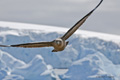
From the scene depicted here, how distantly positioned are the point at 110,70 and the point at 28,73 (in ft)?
62.5

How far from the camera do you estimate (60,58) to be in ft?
259

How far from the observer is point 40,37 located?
81312 mm

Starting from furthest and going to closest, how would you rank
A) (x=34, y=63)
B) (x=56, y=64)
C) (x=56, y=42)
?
(x=56, y=64) → (x=34, y=63) → (x=56, y=42)

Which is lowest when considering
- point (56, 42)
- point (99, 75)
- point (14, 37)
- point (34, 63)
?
point (56, 42)

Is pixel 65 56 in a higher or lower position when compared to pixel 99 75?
higher

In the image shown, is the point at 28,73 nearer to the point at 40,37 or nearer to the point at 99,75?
the point at 40,37

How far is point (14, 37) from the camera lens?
75625 millimetres

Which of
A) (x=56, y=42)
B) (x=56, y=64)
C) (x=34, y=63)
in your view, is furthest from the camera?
(x=56, y=64)

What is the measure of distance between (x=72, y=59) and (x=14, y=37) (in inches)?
615

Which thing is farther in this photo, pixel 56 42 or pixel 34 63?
pixel 34 63

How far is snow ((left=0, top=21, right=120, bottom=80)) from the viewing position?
3002 inches

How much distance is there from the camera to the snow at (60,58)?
250ft

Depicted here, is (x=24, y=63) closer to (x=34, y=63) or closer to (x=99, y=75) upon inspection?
(x=34, y=63)

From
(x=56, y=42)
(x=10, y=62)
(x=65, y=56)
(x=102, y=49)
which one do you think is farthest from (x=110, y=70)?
(x=56, y=42)
